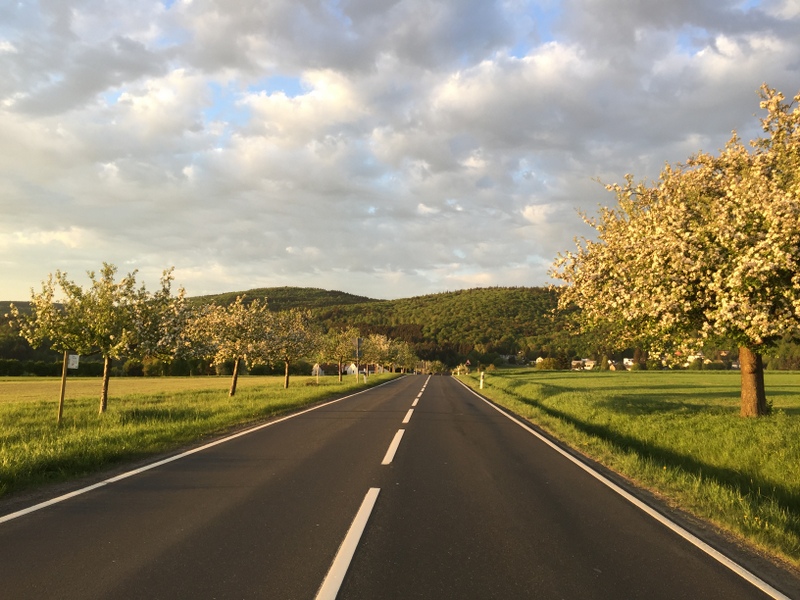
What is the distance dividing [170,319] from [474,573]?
52.6ft

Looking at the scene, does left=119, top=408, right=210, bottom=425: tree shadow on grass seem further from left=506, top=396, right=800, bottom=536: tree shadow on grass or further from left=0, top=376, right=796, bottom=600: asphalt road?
left=506, top=396, right=800, bottom=536: tree shadow on grass

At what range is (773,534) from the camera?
5203 mm

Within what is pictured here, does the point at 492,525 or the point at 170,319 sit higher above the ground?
the point at 170,319

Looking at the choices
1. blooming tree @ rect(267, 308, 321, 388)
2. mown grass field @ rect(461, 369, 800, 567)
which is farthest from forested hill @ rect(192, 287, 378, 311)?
mown grass field @ rect(461, 369, 800, 567)

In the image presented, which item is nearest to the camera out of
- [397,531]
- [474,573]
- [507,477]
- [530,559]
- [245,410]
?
[474,573]

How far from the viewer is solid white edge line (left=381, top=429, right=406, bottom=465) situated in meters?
8.77

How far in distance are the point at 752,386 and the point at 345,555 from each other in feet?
43.5

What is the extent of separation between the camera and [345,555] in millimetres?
4414

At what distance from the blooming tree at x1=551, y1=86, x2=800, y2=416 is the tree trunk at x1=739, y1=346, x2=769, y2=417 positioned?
1.0 inches

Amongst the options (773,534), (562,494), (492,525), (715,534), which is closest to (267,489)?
(492,525)

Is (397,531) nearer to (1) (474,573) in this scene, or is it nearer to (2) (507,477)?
(1) (474,573)

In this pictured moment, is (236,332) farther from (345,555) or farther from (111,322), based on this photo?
(345,555)

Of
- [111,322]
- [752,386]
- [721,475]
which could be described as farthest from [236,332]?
[721,475]

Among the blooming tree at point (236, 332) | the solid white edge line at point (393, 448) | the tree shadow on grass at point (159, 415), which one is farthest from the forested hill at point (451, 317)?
the solid white edge line at point (393, 448)
